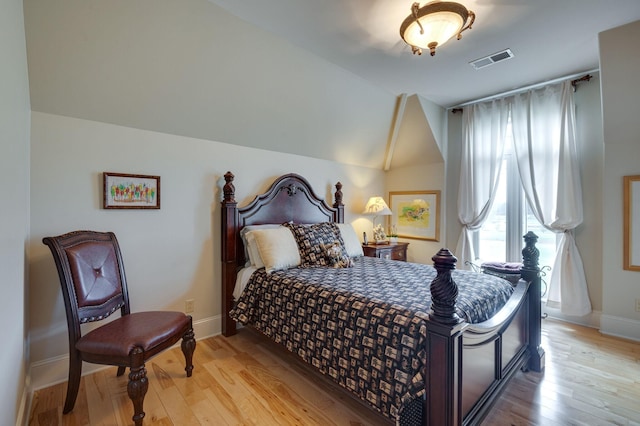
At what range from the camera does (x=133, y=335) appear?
5.51 ft

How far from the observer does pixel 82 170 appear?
6.98 feet

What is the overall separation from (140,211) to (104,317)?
88cm

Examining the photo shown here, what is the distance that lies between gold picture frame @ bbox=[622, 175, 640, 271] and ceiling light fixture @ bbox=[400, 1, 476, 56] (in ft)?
8.00

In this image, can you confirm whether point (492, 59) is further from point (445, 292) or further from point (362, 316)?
point (362, 316)

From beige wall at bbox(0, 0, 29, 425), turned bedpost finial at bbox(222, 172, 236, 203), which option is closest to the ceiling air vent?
turned bedpost finial at bbox(222, 172, 236, 203)

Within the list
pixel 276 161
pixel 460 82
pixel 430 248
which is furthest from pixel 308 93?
pixel 430 248

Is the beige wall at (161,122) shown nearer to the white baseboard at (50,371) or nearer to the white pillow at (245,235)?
the white baseboard at (50,371)

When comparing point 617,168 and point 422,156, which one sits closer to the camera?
point 617,168

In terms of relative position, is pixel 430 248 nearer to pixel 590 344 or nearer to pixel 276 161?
pixel 590 344

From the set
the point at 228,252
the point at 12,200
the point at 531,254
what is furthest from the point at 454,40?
the point at 12,200

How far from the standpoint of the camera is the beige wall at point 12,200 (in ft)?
3.89

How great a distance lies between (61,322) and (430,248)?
421 cm

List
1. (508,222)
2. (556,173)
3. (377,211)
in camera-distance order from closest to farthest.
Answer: (556,173) → (508,222) → (377,211)

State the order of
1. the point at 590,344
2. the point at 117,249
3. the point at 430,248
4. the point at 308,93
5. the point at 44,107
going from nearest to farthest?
1. the point at 44,107
2. the point at 117,249
3. the point at 590,344
4. the point at 308,93
5. the point at 430,248
